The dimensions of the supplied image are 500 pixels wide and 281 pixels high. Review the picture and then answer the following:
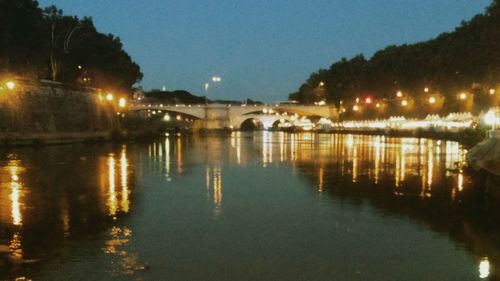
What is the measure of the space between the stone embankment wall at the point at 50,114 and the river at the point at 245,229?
32.9 m

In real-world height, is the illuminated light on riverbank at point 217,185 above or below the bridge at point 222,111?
below

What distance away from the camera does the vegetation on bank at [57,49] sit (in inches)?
2156

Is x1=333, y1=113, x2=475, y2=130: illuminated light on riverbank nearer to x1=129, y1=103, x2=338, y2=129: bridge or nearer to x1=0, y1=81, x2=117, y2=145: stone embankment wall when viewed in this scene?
x1=129, y1=103, x2=338, y2=129: bridge

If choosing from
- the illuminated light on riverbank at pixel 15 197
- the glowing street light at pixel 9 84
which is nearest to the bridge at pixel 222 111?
the glowing street light at pixel 9 84

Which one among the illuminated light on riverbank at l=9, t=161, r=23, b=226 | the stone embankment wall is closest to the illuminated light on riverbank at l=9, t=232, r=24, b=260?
the illuminated light on riverbank at l=9, t=161, r=23, b=226

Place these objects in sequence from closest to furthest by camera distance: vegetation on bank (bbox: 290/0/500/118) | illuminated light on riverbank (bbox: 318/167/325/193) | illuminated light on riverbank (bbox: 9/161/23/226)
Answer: illuminated light on riverbank (bbox: 9/161/23/226), illuminated light on riverbank (bbox: 318/167/325/193), vegetation on bank (bbox: 290/0/500/118)

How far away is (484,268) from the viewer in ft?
31.6

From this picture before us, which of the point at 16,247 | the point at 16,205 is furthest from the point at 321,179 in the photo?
the point at 16,247

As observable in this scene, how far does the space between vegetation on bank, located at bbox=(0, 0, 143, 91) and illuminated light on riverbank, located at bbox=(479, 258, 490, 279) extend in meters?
49.4

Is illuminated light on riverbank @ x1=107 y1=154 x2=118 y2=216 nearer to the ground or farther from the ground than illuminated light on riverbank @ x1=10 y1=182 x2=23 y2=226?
nearer to the ground

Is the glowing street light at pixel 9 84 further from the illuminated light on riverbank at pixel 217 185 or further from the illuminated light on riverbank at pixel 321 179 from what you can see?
the illuminated light on riverbank at pixel 321 179

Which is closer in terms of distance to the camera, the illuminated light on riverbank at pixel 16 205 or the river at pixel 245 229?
the river at pixel 245 229

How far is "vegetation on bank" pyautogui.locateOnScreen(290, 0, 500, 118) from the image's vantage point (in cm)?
5538

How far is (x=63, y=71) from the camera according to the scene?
248ft
